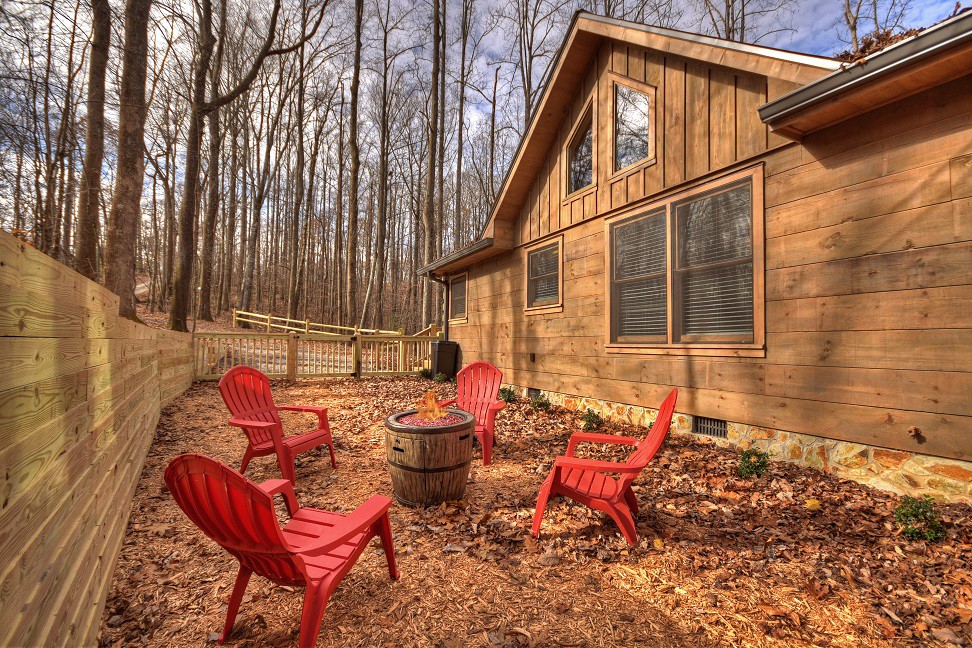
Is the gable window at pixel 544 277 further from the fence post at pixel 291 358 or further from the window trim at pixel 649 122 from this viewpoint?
the fence post at pixel 291 358

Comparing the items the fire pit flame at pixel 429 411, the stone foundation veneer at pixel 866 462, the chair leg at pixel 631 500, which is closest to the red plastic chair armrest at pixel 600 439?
the chair leg at pixel 631 500

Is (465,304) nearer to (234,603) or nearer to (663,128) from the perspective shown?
(663,128)

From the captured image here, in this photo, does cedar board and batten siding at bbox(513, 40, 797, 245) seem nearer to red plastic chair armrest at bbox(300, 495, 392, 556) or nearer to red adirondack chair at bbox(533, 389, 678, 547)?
red adirondack chair at bbox(533, 389, 678, 547)

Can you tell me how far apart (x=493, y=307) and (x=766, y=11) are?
13.2 m

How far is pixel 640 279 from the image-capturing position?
19.0 ft

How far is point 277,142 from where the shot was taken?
21.3 meters

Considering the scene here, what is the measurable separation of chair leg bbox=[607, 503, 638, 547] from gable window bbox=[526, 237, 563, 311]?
4.51 metres

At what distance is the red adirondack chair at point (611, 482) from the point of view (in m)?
2.90

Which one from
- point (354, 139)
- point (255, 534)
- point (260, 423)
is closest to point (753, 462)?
point (255, 534)

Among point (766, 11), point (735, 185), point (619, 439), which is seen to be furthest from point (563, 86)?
point (766, 11)

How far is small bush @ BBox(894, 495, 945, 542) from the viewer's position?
9.42 ft

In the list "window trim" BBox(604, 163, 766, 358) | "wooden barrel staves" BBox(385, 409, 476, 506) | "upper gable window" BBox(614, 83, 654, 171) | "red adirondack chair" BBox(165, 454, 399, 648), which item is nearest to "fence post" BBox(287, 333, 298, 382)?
"wooden barrel staves" BBox(385, 409, 476, 506)

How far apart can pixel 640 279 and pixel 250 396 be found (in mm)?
5212

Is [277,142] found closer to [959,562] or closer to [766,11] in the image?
[766,11]
